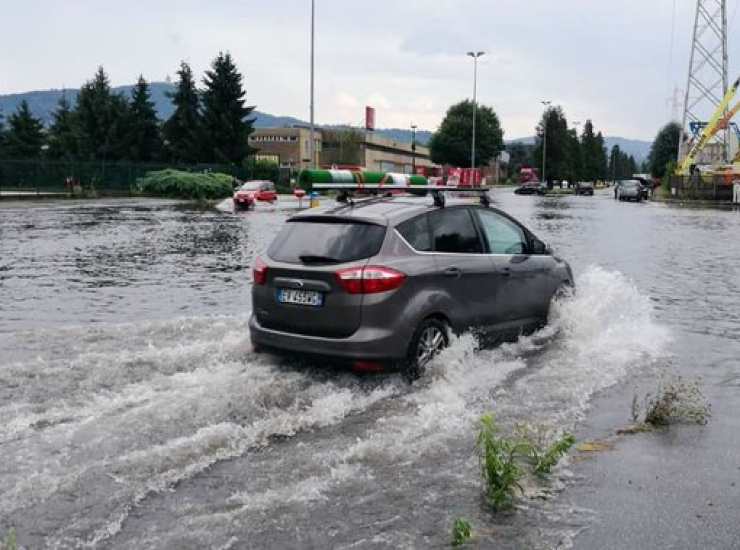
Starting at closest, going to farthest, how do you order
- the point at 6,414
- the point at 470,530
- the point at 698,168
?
1. the point at 470,530
2. the point at 6,414
3. the point at 698,168

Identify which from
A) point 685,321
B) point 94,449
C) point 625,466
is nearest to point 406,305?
point 625,466

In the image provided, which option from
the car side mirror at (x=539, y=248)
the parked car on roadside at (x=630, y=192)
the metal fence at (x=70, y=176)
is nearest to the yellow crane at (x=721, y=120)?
the parked car on roadside at (x=630, y=192)

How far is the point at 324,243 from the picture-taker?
6.73 meters

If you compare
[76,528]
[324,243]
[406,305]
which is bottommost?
[76,528]

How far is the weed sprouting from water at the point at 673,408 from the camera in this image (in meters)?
5.88

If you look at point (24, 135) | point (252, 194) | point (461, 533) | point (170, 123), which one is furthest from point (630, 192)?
point (24, 135)

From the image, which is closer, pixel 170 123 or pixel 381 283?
pixel 381 283

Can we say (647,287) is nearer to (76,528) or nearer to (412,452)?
(412,452)

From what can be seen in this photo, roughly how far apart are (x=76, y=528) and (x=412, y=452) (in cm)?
206

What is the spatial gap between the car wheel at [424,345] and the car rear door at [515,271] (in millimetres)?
991

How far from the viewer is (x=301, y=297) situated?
261 inches

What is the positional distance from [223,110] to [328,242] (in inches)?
2488

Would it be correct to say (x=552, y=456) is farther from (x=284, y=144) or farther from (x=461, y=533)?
(x=284, y=144)

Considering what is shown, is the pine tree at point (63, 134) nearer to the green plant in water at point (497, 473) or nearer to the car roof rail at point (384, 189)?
the car roof rail at point (384, 189)
